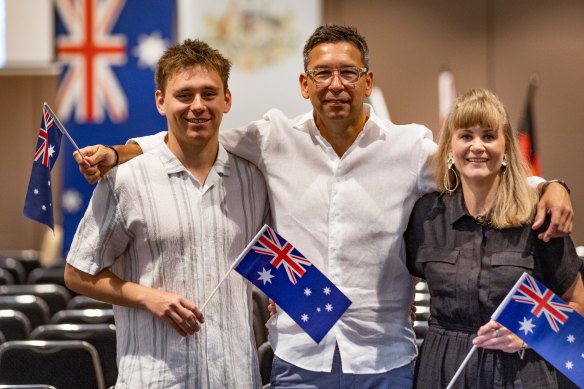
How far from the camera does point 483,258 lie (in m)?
2.78

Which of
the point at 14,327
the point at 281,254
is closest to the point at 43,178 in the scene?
the point at 281,254

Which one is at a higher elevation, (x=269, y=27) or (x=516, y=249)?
(x=269, y=27)

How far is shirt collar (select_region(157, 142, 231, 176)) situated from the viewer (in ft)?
9.21

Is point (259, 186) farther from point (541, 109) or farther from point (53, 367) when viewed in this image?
point (541, 109)

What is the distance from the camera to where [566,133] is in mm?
11906

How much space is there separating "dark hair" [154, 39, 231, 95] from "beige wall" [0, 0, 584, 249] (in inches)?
362

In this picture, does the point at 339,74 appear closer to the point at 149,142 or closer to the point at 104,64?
the point at 149,142

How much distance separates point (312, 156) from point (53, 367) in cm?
169

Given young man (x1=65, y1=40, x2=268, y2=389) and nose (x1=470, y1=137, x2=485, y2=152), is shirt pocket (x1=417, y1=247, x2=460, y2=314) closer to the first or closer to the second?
nose (x1=470, y1=137, x2=485, y2=152)

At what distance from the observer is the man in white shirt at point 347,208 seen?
293 cm

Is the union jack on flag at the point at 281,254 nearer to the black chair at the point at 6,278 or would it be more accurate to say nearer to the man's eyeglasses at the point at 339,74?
the man's eyeglasses at the point at 339,74

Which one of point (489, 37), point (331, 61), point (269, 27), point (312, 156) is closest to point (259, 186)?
point (312, 156)

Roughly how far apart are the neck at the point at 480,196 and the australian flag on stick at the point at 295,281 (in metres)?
0.51

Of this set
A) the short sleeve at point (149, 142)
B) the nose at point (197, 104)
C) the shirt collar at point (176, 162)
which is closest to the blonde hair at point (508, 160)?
the shirt collar at point (176, 162)
